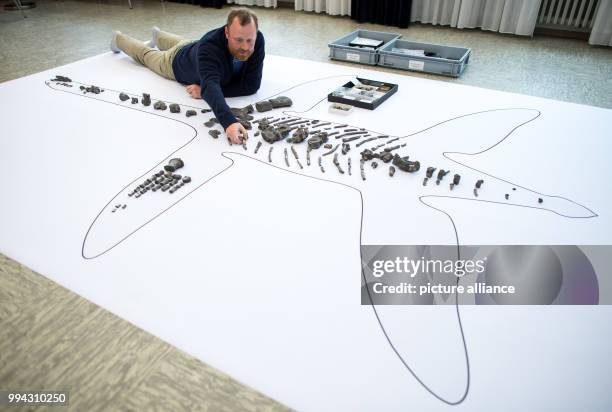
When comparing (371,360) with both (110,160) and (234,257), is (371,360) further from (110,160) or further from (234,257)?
(110,160)

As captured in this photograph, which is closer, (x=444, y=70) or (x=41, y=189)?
(x=41, y=189)

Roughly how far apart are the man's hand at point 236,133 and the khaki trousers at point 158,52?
120 cm

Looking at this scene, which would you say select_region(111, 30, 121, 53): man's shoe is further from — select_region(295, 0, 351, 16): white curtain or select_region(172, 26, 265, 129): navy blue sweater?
select_region(295, 0, 351, 16): white curtain

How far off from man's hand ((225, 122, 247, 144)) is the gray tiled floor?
3.90 feet

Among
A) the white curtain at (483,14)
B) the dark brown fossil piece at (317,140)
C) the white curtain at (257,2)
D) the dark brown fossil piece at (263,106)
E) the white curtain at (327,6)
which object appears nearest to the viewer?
the dark brown fossil piece at (317,140)

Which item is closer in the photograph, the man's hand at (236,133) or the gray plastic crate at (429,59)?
the man's hand at (236,133)

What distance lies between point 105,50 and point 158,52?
1.12 m

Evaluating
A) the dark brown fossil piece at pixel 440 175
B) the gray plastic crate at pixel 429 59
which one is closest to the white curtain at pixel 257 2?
the gray plastic crate at pixel 429 59

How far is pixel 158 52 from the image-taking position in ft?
11.5

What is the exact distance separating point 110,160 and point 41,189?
0.37m

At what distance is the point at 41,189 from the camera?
2111 mm

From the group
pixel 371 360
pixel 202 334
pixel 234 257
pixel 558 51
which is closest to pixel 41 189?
pixel 234 257

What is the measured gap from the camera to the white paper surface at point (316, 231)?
129 cm

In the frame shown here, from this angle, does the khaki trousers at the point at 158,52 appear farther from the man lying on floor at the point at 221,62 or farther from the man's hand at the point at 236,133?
the man's hand at the point at 236,133
